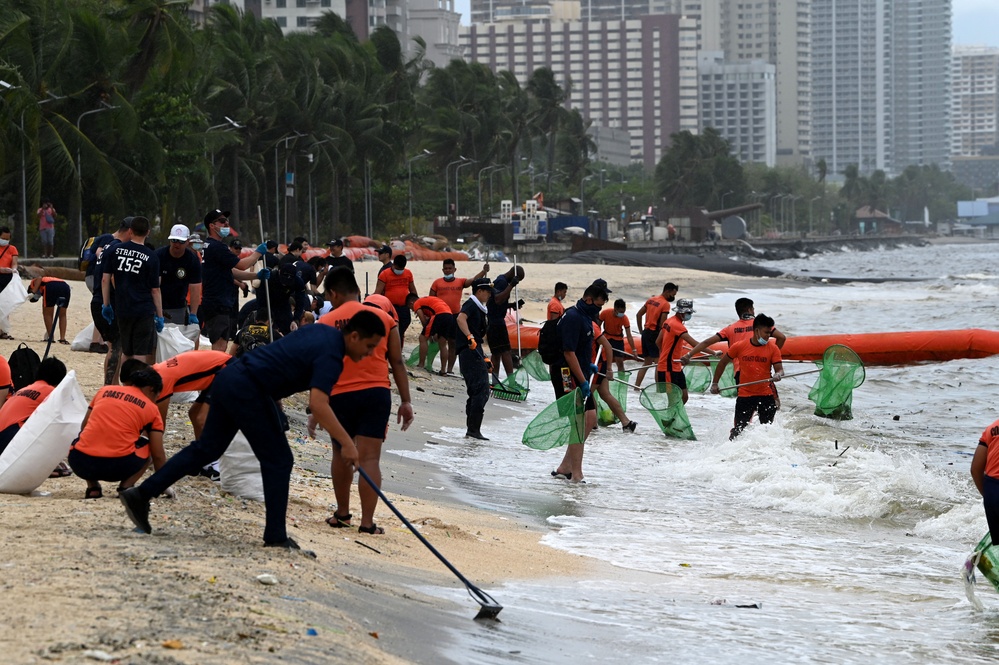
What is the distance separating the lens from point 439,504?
10.1 meters

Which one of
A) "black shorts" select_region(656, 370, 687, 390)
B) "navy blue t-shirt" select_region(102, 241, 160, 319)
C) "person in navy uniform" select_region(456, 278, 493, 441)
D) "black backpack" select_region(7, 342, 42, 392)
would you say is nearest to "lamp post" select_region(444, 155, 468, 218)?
"black shorts" select_region(656, 370, 687, 390)

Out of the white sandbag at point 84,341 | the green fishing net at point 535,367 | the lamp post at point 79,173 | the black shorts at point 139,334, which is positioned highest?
the lamp post at point 79,173

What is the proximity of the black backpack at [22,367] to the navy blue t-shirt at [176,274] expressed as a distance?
1813mm

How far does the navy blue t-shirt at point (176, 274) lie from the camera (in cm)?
1168

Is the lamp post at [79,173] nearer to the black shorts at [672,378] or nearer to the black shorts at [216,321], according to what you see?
the black shorts at [672,378]

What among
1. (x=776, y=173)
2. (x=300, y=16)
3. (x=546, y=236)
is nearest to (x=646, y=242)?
(x=546, y=236)

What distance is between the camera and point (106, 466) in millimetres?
7508

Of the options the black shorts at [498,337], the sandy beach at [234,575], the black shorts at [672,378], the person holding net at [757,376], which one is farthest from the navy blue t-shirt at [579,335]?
the black shorts at [498,337]

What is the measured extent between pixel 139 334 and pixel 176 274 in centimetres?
116

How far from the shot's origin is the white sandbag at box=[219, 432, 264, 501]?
27.0ft

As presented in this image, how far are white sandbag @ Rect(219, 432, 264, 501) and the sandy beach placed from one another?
0.08 m

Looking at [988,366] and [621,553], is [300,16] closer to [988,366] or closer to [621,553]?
[988,366]

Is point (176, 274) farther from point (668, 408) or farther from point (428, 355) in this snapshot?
point (428, 355)

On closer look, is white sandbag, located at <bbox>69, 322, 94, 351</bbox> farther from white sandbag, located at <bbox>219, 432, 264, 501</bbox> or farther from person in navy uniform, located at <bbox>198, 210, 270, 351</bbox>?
white sandbag, located at <bbox>219, 432, 264, 501</bbox>
